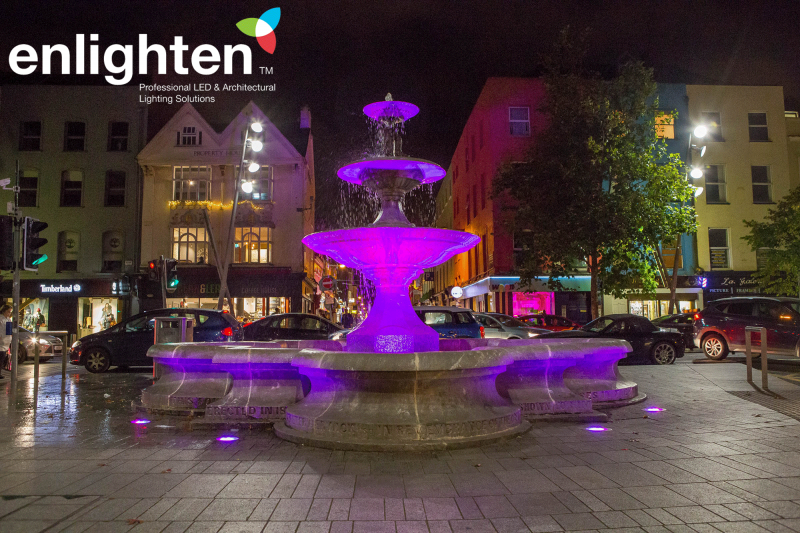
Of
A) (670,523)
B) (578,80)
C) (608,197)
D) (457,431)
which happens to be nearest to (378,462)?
(457,431)

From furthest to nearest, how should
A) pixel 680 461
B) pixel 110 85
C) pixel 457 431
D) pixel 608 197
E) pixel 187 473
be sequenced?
1. pixel 110 85
2. pixel 608 197
3. pixel 457 431
4. pixel 680 461
5. pixel 187 473

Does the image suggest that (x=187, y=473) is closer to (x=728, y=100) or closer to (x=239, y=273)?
(x=239, y=273)

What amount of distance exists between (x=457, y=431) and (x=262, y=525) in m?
2.49

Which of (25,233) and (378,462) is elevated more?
(25,233)

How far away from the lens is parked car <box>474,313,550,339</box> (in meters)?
16.4

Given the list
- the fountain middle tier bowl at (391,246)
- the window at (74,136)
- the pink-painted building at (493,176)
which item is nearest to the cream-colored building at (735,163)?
the pink-painted building at (493,176)

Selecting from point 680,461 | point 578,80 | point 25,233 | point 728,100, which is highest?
point 728,100

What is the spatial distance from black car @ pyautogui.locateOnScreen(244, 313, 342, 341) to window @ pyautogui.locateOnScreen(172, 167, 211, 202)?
56.7ft

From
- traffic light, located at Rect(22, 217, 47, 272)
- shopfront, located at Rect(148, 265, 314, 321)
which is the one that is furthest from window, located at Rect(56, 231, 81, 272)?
traffic light, located at Rect(22, 217, 47, 272)

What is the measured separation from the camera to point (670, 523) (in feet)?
11.2

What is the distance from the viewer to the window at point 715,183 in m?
30.7

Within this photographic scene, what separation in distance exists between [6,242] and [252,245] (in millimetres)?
21457

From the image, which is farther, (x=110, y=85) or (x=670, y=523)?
(x=110, y=85)

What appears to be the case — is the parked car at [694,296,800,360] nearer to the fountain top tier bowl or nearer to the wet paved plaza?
the wet paved plaza
